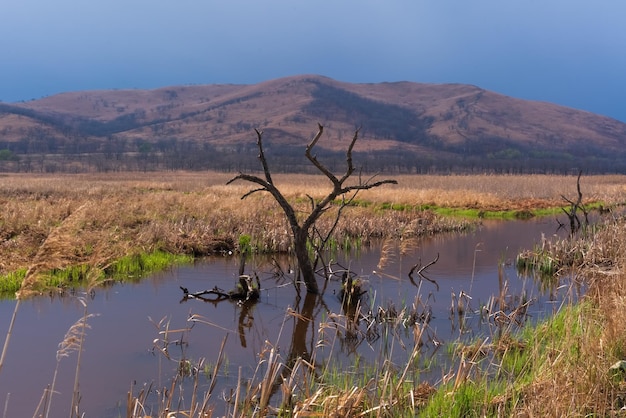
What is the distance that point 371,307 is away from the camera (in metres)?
11.2

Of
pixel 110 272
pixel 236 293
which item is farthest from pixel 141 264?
pixel 236 293

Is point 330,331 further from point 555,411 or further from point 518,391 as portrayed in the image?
point 555,411

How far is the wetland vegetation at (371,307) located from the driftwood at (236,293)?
3.65ft

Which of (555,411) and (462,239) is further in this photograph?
(462,239)

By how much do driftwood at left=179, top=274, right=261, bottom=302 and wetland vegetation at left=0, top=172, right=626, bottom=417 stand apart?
3.65 feet

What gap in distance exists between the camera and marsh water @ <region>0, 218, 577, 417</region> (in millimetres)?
8023

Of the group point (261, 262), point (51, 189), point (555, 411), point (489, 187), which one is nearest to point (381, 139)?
point (489, 187)

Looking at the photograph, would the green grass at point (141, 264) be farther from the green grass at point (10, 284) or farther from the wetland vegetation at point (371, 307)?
the green grass at point (10, 284)

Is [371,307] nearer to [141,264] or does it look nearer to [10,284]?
[141,264]

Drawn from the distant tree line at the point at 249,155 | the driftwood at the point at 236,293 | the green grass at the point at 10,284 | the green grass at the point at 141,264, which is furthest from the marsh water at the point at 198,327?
the distant tree line at the point at 249,155

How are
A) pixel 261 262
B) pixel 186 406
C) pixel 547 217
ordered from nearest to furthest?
pixel 186 406
pixel 261 262
pixel 547 217

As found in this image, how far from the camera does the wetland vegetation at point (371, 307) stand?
17.9 ft

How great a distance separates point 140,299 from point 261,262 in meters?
4.92

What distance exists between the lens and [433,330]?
10.2 metres
